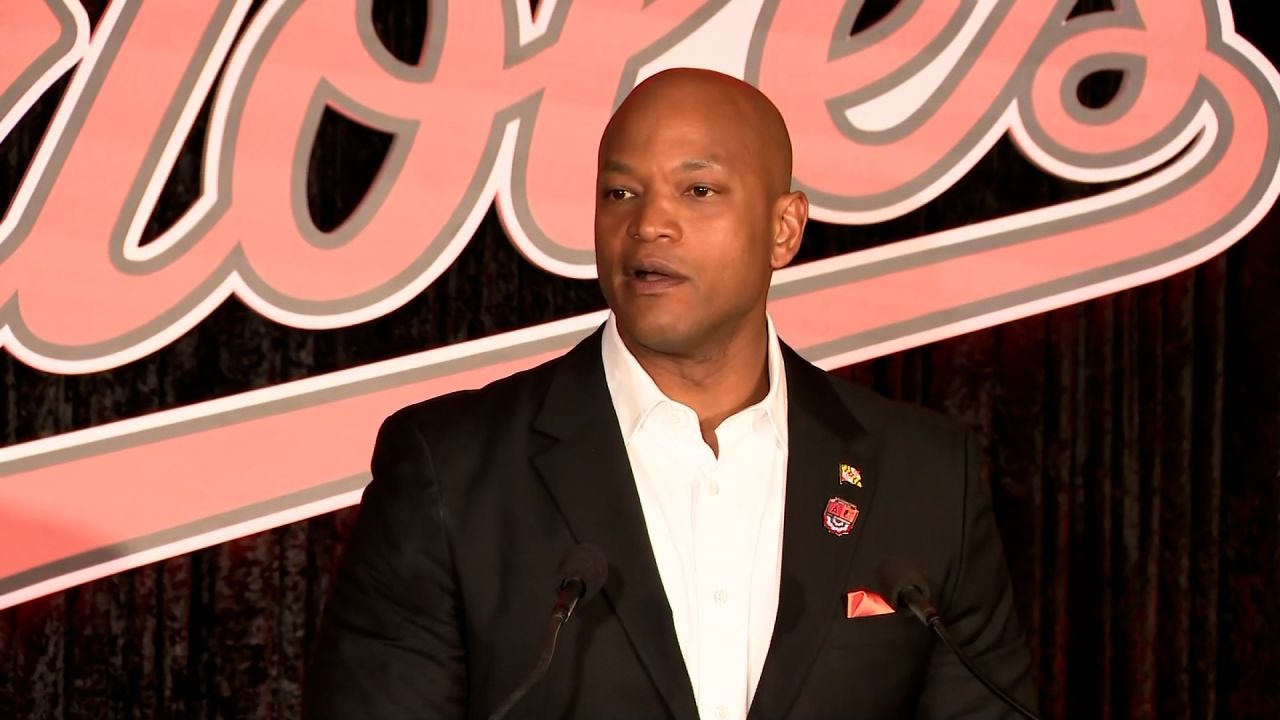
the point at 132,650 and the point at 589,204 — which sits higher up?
the point at 589,204

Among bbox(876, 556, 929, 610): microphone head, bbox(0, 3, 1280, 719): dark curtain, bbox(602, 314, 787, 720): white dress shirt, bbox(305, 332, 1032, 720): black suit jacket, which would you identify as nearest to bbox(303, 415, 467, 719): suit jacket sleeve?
bbox(305, 332, 1032, 720): black suit jacket

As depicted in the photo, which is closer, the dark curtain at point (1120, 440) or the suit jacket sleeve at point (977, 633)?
the suit jacket sleeve at point (977, 633)

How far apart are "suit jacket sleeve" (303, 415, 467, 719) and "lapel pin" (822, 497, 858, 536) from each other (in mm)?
439

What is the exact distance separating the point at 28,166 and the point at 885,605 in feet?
6.71

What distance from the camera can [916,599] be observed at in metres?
1.56

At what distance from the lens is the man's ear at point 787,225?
1876 millimetres

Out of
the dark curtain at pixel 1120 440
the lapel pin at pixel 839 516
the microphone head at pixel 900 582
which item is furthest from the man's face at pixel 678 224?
the dark curtain at pixel 1120 440

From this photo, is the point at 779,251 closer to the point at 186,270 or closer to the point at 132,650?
the point at 186,270

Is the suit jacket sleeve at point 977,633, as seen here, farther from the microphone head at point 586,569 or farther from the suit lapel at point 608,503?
the microphone head at point 586,569

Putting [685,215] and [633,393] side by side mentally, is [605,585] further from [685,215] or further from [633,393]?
[685,215]

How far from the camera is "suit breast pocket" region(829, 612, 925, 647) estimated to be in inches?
65.5

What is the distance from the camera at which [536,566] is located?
1.64 m

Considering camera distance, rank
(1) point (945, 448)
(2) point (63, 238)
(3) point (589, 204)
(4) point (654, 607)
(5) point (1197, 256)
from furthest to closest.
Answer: (5) point (1197, 256), (3) point (589, 204), (2) point (63, 238), (1) point (945, 448), (4) point (654, 607)

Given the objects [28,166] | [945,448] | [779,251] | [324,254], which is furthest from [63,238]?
[945,448]
